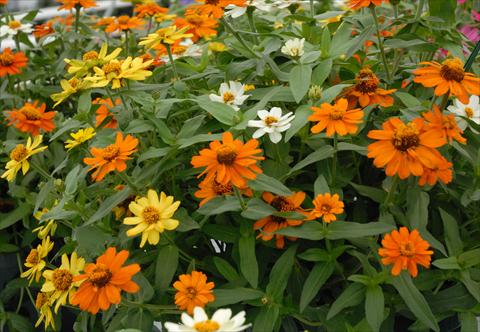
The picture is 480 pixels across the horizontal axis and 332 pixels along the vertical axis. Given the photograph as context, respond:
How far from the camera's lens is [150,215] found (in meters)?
0.76

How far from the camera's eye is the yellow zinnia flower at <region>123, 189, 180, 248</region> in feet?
2.42

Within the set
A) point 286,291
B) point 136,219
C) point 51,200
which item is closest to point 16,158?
point 51,200

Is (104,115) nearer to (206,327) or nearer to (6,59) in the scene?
(6,59)

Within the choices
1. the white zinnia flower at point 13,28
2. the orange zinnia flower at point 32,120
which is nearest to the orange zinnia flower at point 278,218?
the orange zinnia flower at point 32,120

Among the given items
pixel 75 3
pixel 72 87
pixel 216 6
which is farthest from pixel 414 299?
pixel 75 3

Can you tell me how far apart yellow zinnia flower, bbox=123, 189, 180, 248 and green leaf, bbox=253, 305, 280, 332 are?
0.16 meters

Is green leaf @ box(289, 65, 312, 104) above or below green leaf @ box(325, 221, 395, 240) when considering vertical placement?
above

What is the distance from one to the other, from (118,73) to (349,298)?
429 millimetres

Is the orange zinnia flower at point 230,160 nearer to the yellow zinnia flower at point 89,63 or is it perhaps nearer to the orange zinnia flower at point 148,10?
the yellow zinnia flower at point 89,63

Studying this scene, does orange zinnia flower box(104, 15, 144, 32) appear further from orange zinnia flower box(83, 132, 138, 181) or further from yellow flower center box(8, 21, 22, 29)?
orange zinnia flower box(83, 132, 138, 181)

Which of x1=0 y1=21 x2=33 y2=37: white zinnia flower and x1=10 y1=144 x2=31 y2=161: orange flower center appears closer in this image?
x1=10 y1=144 x2=31 y2=161: orange flower center

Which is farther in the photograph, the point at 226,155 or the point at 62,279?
the point at 62,279

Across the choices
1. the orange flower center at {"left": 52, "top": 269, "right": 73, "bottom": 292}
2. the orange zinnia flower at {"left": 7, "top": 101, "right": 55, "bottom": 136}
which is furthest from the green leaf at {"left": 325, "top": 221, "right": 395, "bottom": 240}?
the orange zinnia flower at {"left": 7, "top": 101, "right": 55, "bottom": 136}

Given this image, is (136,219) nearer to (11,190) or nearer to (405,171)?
(405,171)
